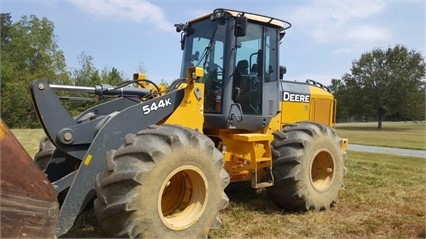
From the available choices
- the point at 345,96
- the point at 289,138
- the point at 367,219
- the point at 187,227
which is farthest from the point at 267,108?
the point at 345,96

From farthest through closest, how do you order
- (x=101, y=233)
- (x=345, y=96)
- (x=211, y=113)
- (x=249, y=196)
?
1. (x=345, y=96)
2. (x=249, y=196)
3. (x=211, y=113)
4. (x=101, y=233)

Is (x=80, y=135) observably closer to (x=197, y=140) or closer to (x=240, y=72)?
(x=197, y=140)

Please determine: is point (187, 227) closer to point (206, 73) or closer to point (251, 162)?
point (251, 162)

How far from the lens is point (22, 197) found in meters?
3.21

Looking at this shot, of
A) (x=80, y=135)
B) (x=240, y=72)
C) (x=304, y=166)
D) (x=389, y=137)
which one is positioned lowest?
(x=389, y=137)

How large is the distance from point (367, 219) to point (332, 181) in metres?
0.97

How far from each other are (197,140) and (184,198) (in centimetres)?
73

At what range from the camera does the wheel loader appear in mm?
3920

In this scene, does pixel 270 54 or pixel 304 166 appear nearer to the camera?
pixel 304 166

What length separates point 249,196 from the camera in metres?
6.99

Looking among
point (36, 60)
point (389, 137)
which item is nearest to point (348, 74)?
point (389, 137)

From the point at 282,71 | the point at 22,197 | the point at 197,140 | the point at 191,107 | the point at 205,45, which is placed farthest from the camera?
the point at 282,71

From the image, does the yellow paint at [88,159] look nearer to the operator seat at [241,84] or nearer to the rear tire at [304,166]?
the operator seat at [241,84]

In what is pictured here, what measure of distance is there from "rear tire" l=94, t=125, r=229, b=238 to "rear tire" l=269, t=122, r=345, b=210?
5.40ft
